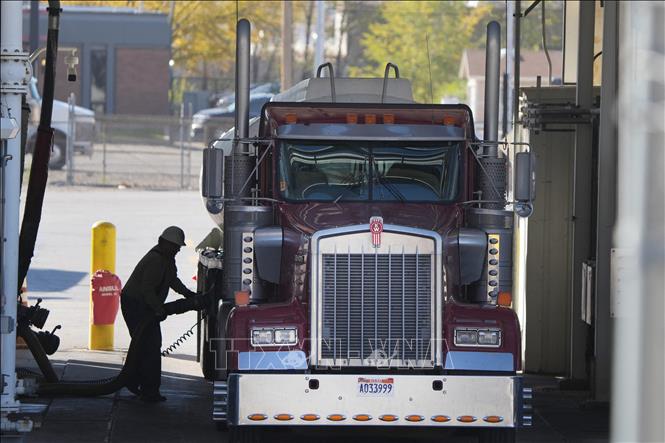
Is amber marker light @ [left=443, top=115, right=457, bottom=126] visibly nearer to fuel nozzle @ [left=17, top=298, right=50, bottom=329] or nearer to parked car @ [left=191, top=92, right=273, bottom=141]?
fuel nozzle @ [left=17, top=298, right=50, bottom=329]

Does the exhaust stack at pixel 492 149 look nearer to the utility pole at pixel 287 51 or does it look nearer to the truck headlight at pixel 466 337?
the truck headlight at pixel 466 337

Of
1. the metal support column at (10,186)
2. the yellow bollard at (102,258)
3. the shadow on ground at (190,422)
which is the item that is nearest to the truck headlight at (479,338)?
the shadow on ground at (190,422)

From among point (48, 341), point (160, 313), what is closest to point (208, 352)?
point (160, 313)

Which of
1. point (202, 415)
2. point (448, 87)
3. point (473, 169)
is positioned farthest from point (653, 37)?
point (448, 87)

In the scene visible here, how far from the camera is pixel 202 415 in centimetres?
1269

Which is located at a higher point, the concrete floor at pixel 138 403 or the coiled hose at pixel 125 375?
the coiled hose at pixel 125 375

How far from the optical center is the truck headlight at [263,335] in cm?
994

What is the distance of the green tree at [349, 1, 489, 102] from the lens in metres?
60.1

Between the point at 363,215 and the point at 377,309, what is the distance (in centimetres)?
105

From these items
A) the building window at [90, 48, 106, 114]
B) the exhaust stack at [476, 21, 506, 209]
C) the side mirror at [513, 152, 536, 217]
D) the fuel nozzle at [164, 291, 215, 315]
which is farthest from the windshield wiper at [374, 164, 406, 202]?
the building window at [90, 48, 106, 114]

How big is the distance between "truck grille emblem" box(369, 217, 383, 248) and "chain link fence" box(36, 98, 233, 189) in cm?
2656

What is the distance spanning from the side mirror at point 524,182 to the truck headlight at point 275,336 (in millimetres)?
2080

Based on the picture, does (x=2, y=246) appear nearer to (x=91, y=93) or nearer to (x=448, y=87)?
(x=91, y=93)

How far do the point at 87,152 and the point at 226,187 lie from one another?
110ft
